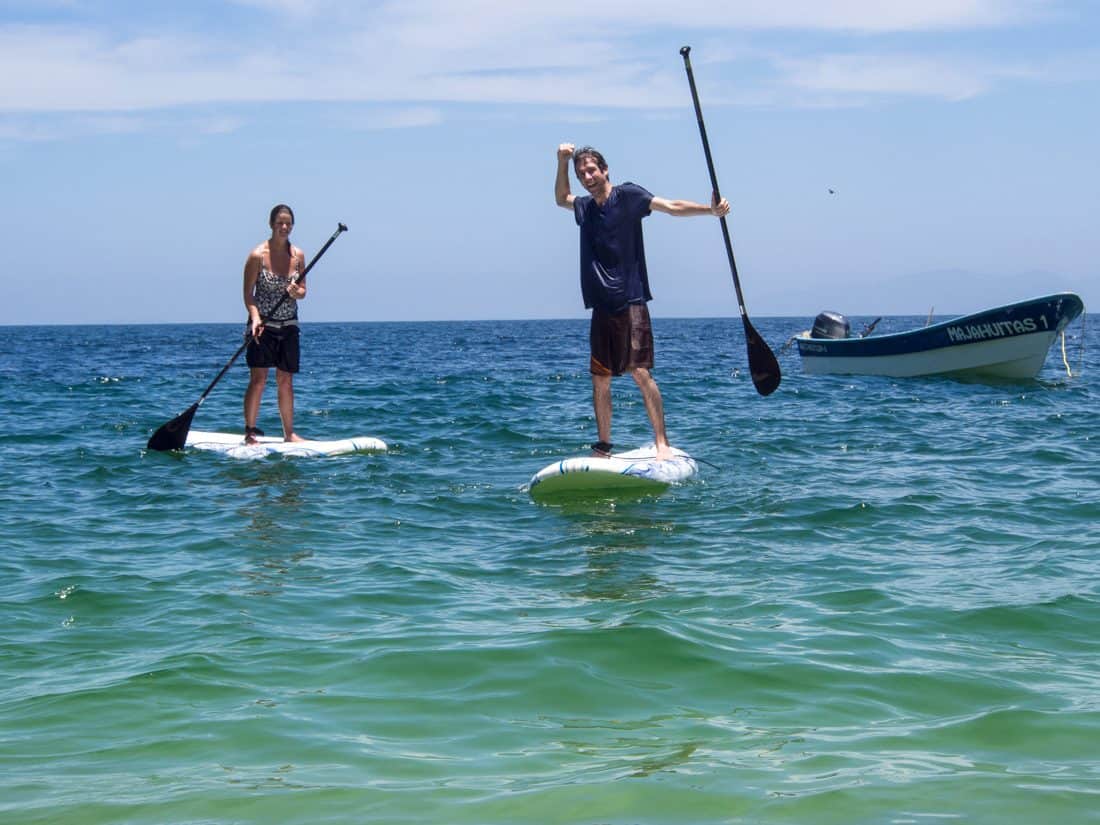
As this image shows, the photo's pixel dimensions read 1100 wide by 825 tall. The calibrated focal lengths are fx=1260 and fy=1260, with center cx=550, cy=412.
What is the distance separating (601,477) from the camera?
30.1 feet

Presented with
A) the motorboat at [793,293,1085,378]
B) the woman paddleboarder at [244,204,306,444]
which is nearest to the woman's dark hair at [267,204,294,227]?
the woman paddleboarder at [244,204,306,444]

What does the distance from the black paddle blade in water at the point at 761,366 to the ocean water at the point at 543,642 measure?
2.55 feet

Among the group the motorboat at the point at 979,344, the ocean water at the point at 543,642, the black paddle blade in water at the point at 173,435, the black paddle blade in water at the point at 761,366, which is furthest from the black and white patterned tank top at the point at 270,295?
the motorboat at the point at 979,344

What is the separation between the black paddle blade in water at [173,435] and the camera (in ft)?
39.1

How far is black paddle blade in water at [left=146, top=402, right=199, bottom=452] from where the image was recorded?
11.9 meters

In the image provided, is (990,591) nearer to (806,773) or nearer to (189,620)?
(806,773)

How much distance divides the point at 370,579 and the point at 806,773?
3.27 metres

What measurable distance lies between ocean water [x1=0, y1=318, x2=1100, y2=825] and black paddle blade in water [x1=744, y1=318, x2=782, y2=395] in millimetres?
776

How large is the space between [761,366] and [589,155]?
2516 mm

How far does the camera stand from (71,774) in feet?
13.5

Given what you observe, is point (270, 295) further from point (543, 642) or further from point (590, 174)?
point (543, 642)

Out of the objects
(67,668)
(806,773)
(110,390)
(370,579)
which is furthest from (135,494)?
(110,390)

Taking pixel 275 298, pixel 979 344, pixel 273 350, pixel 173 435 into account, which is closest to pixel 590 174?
pixel 275 298

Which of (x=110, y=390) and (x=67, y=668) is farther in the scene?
(x=110, y=390)
